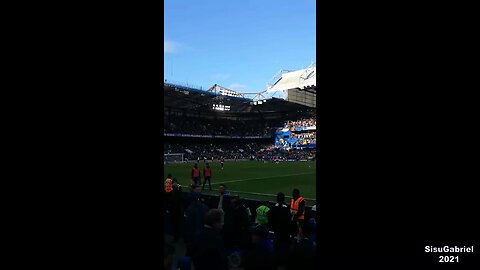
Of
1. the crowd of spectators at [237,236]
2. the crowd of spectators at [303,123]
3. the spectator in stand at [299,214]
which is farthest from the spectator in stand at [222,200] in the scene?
the crowd of spectators at [303,123]

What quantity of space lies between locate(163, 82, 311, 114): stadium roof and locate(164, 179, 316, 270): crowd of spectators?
161 ft

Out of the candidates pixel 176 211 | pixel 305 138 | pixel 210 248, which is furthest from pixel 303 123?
pixel 210 248

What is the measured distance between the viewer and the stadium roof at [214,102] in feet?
189

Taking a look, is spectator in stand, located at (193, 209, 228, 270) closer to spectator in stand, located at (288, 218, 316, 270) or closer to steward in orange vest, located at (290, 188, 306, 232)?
spectator in stand, located at (288, 218, 316, 270)

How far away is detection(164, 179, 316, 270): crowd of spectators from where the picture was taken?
3734 millimetres

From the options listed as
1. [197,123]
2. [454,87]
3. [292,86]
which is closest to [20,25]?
[454,87]

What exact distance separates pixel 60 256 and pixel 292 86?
60011 millimetres

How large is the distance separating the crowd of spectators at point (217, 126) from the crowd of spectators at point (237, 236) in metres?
57.0

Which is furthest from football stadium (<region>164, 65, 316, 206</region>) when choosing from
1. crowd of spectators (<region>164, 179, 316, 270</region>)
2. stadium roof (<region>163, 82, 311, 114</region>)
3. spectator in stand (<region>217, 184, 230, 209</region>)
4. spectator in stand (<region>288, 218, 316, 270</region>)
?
spectator in stand (<region>288, 218, 316, 270</region>)

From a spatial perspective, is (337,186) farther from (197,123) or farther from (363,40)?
(197,123)

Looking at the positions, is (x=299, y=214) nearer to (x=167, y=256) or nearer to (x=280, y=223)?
(x=280, y=223)

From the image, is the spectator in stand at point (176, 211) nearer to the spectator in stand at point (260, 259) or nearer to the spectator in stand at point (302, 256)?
the spectator in stand at point (302, 256)

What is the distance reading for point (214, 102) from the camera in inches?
2584

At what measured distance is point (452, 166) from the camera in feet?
14.0
